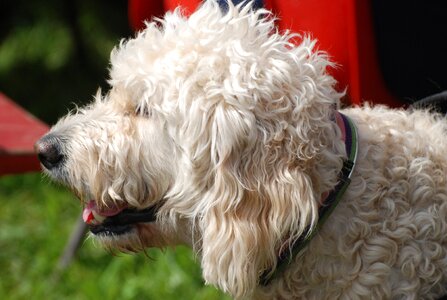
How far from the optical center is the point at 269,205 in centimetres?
236

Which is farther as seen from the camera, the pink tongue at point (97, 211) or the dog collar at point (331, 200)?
the pink tongue at point (97, 211)

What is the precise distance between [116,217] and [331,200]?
2.11 ft

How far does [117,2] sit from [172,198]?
433cm

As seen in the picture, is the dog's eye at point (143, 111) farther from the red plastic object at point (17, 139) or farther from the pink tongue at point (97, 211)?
the red plastic object at point (17, 139)

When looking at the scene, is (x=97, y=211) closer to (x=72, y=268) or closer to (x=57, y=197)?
(x=72, y=268)

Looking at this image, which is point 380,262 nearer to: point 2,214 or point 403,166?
point 403,166

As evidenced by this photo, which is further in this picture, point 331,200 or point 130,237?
point 130,237

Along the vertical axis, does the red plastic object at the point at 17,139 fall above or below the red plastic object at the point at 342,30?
below

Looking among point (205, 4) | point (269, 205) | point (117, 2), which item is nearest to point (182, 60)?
point (205, 4)

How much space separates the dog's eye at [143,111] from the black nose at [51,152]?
25 cm

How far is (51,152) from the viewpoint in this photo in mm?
2504

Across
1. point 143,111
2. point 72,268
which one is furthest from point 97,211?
point 72,268

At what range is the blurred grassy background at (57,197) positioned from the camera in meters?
4.48

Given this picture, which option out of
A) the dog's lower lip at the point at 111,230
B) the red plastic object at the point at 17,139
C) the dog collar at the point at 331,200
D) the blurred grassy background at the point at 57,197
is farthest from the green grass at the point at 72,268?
the dog collar at the point at 331,200
